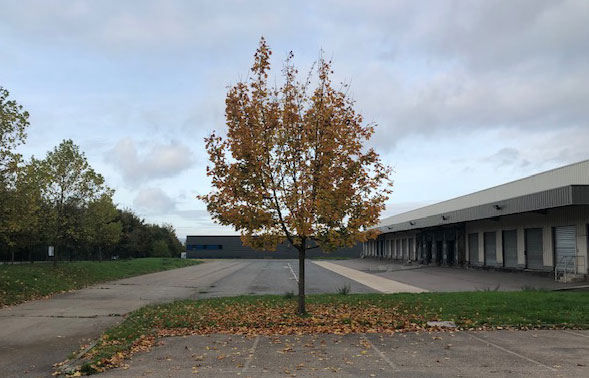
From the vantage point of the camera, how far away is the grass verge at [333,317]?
33.2 feet

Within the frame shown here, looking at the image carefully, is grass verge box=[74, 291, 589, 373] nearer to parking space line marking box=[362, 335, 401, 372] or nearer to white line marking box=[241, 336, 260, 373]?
white line marking box=[241, 336, 260, 373]

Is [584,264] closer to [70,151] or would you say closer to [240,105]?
[240,105]

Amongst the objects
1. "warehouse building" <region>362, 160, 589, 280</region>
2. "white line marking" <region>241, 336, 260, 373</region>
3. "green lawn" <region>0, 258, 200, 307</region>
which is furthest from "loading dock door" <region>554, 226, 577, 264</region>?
"green lawn" <region>0, 258, 200, 307</region>

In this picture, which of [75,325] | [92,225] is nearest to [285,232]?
[75,325]

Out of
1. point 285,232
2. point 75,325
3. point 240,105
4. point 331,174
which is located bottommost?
point 75,325

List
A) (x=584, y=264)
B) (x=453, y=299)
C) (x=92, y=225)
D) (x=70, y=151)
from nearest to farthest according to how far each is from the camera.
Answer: (x=453, y=299) < (x=584, y=264) < (x=70, y=151) < (x=92, y=225)

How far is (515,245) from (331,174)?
23.2 m

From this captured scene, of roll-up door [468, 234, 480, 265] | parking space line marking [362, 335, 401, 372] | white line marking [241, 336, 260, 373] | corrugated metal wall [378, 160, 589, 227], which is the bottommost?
white line marking [241, 336, 260, 373]

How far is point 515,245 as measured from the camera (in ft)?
99.3

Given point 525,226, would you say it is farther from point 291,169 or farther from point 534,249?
point 291,169

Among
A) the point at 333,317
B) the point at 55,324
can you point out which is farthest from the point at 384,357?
the point at 55,324

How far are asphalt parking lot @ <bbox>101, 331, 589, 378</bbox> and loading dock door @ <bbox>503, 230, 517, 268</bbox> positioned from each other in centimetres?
2192

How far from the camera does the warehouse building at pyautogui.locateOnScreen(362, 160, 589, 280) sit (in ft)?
75.6

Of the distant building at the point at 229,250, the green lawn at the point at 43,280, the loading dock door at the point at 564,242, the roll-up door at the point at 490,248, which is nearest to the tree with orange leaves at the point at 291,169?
the green lawn at the point at 43,280
